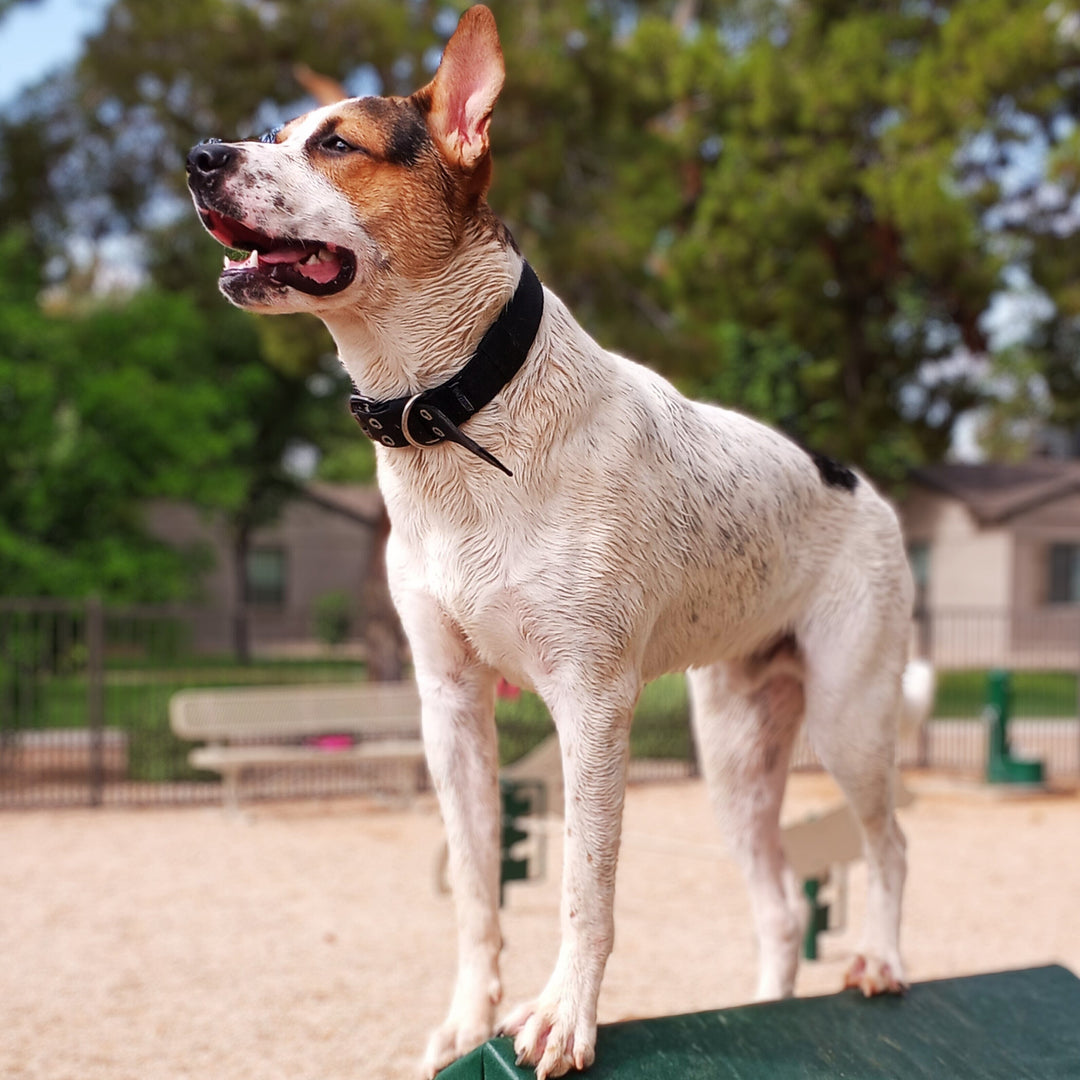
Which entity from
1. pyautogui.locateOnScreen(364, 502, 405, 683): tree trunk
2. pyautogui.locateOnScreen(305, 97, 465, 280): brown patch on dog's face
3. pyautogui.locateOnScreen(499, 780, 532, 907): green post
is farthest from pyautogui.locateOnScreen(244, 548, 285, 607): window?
pyautogui.locateOnScreen(305, 97, 465, 280): brown patch on dog's face

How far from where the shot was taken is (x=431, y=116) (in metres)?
2.40

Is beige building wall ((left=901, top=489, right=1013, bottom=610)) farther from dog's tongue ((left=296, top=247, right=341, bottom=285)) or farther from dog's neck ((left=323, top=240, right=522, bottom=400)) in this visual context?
dog's tongue ((left=296, top=247, right=341, bottom=285))

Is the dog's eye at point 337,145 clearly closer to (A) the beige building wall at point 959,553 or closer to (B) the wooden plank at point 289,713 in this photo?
(B) the wooden plank at point 289,713

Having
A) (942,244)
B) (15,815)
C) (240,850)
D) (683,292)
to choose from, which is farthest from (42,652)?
(942,244)

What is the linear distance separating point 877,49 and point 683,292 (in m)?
4.81

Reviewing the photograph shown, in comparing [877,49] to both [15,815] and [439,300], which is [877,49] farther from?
[439,300]

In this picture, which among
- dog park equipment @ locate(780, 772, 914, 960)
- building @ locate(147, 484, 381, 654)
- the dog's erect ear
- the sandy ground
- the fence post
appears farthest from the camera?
building @ locate(147, 484, 381, 654)

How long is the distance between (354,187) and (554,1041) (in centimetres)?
174

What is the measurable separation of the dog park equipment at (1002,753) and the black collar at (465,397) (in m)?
11.4

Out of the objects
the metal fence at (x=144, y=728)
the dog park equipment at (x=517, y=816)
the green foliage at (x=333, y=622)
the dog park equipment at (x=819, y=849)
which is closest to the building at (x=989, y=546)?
the metal fence at (x=144, y=728)

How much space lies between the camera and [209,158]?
221 cm

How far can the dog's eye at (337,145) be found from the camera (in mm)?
2352

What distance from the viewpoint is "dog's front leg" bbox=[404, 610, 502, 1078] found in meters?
2.71

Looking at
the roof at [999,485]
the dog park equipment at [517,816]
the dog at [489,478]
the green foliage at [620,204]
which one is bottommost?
the dog park equipment at [517,816]
